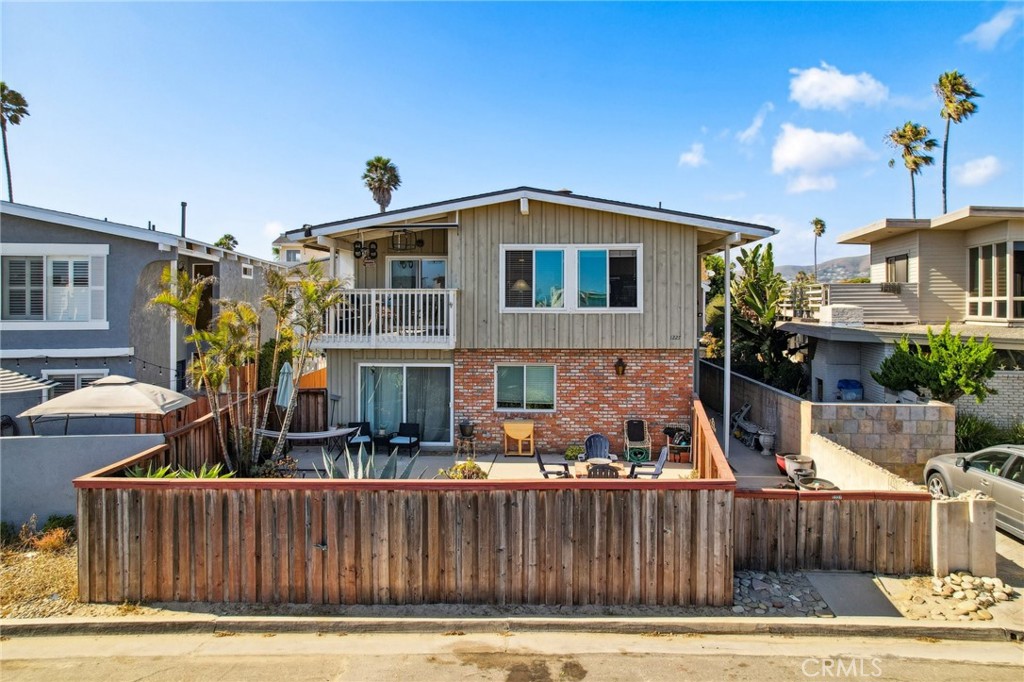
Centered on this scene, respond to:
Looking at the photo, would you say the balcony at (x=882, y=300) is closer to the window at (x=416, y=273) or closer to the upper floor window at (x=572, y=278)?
the upper floor window at (x=572, y=278)

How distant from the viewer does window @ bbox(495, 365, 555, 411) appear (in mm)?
13328

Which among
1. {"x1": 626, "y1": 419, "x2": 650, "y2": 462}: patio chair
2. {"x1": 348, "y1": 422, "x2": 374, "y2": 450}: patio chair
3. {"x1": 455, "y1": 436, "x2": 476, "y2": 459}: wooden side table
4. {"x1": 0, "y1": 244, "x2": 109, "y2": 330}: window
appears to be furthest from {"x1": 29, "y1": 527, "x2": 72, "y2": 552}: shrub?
{"x1": 626, "y1": 419, "x2": 650, "y2": 462}: patio chair

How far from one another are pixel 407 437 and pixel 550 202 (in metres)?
6.23

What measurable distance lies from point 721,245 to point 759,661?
1021cm

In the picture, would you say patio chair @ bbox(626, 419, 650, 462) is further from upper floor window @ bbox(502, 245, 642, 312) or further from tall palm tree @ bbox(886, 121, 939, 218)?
tall palm tree @ bbox(886, 121, 939, 218)

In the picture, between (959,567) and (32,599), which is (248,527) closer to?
(32,599)

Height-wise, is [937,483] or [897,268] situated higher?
[897,268]

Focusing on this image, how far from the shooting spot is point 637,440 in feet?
41.9

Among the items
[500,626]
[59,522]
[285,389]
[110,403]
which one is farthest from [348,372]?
[500,626]

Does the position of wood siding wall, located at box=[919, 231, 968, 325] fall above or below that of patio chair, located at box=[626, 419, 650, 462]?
above

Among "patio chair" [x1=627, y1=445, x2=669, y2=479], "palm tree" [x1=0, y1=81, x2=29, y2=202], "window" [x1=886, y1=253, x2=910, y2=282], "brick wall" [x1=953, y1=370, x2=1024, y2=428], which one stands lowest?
"patio chair" [x1=627, y1=445, x2=669, y2=479]

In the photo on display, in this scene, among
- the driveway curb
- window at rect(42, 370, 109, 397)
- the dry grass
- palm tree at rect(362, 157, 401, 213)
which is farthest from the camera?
palm tree at rect(362, 157, 401, 213)

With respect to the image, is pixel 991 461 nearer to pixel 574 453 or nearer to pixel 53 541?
pixel 574 453

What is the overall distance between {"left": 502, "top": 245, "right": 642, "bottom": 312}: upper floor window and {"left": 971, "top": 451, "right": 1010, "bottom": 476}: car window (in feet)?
21.5
